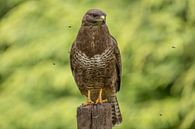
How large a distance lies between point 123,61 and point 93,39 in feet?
6.08

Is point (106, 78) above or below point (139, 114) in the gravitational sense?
above

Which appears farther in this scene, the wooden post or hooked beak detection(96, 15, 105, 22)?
hooked beak detection(96, 15, 105, 22)

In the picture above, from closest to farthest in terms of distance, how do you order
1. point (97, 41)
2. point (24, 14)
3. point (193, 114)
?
1. point (97, 41)
2. point (193, 114)
3. point (24, 14)

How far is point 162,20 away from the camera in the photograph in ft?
15.9

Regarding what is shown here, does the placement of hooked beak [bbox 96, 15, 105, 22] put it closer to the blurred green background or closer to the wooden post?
the wooden post

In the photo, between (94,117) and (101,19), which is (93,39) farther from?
(94,117)

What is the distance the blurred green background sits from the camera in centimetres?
478

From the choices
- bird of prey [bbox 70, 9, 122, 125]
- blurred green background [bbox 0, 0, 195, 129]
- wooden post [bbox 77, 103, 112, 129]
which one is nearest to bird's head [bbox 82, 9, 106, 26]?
bird of prey [bbox 70, 9, 122, 125]

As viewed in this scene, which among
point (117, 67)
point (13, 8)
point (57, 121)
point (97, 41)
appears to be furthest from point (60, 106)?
point (97, 41)

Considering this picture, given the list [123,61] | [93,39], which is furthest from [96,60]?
[123,61]

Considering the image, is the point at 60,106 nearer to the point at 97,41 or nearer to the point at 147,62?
the point at 147,62

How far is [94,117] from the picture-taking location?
2869 mm

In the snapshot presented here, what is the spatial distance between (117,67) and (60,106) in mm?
1609

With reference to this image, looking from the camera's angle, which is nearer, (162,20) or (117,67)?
(117,67)
